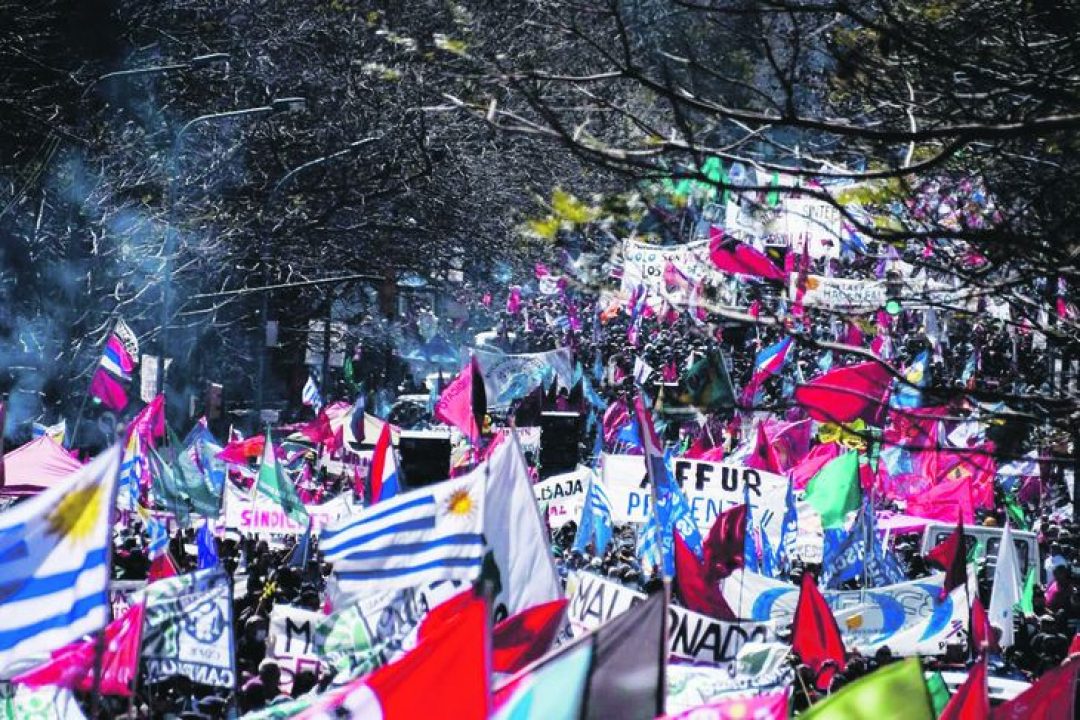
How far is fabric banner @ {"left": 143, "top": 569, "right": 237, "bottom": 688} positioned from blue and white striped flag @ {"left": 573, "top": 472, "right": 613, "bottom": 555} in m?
6.17

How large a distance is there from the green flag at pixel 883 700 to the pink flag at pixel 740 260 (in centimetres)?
659

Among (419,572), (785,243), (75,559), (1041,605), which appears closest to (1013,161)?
(419,572)

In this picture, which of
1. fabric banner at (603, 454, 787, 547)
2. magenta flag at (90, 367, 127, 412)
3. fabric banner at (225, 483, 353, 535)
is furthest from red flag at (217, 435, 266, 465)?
fabric banner at (603, 454, 787, 547)

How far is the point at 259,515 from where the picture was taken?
1656 centimetres

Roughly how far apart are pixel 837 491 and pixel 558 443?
5262 millimetres

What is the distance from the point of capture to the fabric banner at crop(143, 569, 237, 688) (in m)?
9.71

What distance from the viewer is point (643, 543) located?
631 inches

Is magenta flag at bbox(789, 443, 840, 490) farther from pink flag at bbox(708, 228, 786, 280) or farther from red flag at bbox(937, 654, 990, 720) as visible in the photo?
red flag at bbox(937, 654, 990, 720)

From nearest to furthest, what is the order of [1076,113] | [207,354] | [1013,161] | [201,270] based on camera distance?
[1076,113], [1013,161], [201,270], [207,354]

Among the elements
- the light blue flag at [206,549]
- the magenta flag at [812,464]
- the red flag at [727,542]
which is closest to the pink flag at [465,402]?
the light blue flag at [206,549]

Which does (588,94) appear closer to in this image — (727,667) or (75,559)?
(75,559)

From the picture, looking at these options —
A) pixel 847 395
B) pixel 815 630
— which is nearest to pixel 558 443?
pixel 815 630

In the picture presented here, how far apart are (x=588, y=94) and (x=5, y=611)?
2.97 meters

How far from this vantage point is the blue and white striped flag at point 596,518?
15.6 meters
